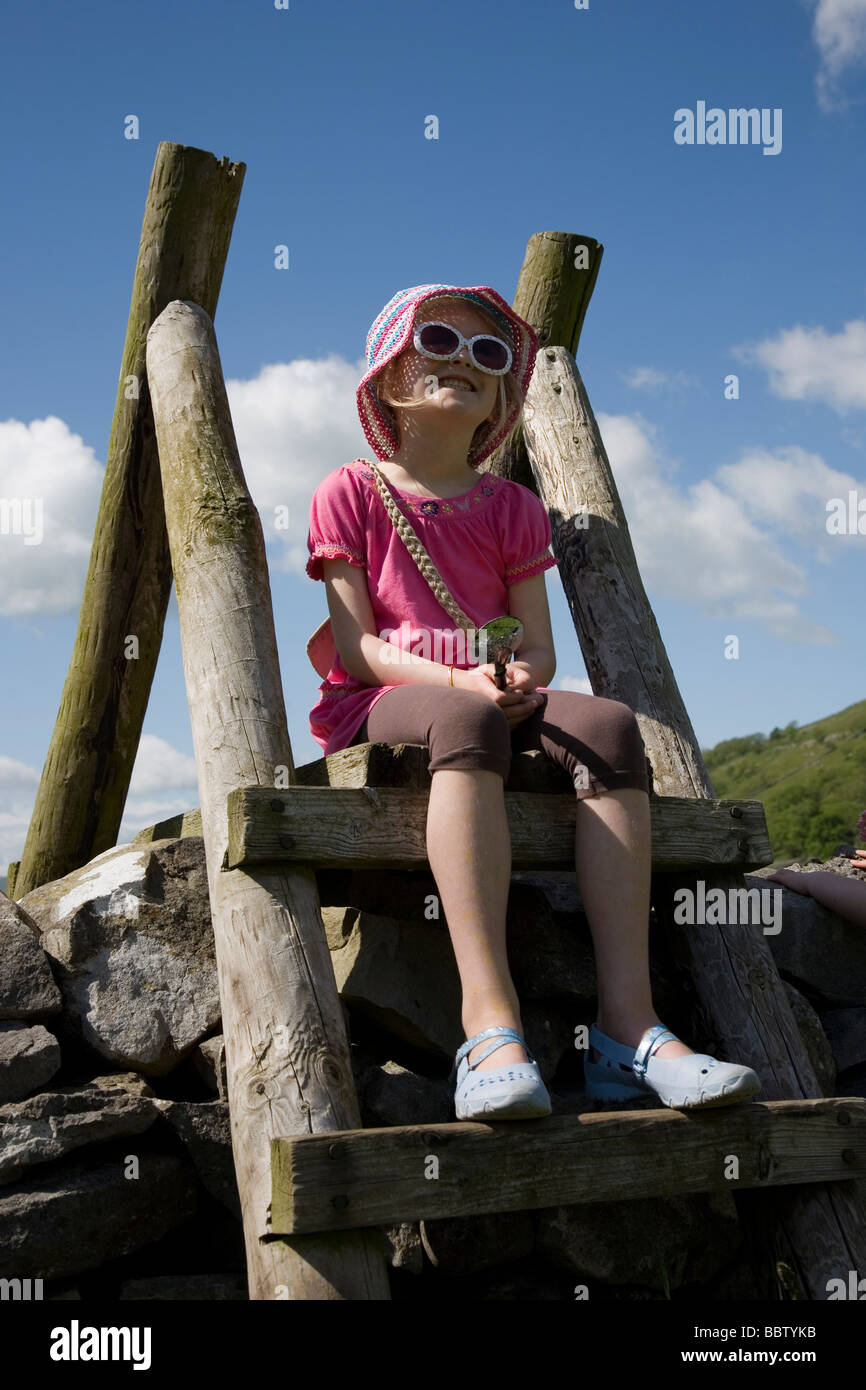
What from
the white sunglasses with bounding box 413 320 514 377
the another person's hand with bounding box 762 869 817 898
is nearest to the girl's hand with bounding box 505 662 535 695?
the white sunglasses with bounding box 413 320 514 377

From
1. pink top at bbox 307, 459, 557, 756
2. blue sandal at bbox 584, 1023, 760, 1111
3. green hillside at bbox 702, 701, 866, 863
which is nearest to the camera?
blue sandal at bbox 584, 1023, 760, 1111

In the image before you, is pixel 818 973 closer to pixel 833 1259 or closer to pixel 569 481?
pixel 833 1259

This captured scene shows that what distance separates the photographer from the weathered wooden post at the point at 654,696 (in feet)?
11.4

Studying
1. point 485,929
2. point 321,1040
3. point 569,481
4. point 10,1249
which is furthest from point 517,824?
point 569,481

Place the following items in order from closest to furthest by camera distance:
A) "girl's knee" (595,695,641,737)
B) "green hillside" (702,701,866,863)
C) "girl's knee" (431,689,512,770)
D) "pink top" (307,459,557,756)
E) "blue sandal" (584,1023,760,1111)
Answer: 1. "blue sandal" (584,1023,760,1111)
2. "girl's knee" (431,689,512,770)
3. "girl's knee" (595,695,641,737)
4. "pink top" (307,459,557,756)
5. "green hillside" (702,701,866,863)

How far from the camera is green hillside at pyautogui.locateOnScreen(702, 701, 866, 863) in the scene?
203 ft

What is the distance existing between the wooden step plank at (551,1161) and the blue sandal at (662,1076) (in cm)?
7

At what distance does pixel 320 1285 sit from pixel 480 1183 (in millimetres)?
422

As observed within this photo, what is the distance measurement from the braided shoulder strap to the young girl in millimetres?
31

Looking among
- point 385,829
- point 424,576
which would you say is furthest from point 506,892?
point 424,576

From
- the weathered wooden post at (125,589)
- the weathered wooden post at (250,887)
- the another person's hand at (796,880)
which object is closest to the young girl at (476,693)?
the weathered wooden post at (250,887)

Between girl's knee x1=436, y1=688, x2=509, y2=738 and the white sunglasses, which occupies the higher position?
the white sunglasses

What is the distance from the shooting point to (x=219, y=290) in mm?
5363

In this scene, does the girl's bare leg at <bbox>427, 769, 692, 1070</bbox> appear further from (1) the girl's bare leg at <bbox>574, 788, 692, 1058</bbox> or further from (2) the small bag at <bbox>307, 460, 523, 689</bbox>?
(2) the small bag at <bbox>307, 460, 523, 689</bbox>
